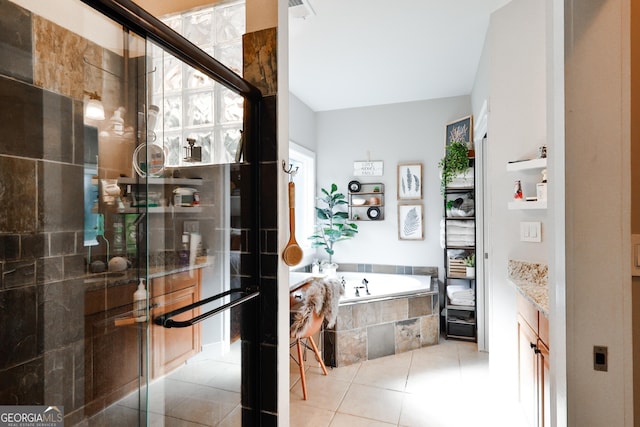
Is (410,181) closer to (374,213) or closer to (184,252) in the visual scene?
(374,213)

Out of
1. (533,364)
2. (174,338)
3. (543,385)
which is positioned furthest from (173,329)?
(533,364)

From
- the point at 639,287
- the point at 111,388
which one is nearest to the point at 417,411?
the point at 639,287

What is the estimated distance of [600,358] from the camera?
0.91 metres

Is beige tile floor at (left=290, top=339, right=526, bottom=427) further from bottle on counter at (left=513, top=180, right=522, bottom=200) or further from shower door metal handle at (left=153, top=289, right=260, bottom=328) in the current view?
bottle on counter at (left=513, top=180, right=522, bottom=200)

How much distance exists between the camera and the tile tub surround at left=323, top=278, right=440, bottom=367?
2.85 meters

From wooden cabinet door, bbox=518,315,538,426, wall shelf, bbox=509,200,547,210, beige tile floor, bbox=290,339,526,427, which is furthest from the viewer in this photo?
beige tile floor, bbox=290,339,526,427

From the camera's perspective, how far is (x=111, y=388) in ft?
3.66

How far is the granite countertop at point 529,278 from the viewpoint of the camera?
1.76 meters

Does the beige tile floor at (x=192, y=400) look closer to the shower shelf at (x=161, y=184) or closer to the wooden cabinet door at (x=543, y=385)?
the shower shelf at (x=161, y=184)

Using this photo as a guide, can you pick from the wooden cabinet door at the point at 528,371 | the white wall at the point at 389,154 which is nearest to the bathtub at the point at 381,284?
the white wall at the point at 389,154

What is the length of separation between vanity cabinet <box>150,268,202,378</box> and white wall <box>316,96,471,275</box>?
10.2 feet

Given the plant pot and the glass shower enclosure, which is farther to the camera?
the plant pot

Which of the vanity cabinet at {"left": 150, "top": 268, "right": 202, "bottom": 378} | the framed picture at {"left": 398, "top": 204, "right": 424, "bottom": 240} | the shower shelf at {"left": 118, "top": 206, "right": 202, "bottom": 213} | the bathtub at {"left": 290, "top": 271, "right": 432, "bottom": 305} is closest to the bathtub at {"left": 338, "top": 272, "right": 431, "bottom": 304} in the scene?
the bathtub at {"left": 290, "top": 271, "right": 432, "bottom": 305}

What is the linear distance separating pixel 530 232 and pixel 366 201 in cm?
217
